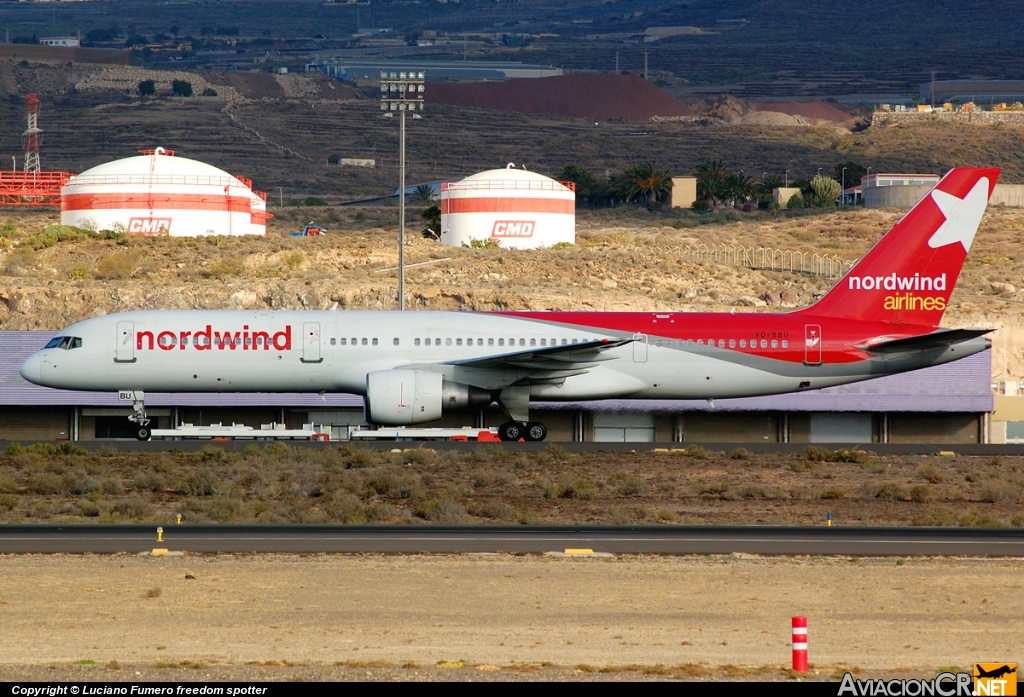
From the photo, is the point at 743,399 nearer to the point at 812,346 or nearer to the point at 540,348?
the point at 812,346

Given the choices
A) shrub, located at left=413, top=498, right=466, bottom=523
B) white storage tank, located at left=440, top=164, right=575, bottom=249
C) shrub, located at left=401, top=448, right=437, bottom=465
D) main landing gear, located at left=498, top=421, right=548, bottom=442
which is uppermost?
white storage tank, located at left=440, top=164, right=575, bottom=249

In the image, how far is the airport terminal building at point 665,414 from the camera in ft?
155

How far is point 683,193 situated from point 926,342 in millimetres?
94312

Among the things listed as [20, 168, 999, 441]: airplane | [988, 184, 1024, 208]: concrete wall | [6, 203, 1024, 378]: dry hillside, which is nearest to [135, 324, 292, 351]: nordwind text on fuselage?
[20, 168, 999, 441]: airplane

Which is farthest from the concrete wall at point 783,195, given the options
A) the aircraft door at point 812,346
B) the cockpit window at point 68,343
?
the cockpit window at point 68,343

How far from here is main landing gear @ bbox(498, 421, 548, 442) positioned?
41.3 m

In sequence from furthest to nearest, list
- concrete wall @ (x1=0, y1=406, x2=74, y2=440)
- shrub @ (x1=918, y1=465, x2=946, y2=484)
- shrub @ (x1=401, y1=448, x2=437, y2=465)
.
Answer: concrete wall @ (x1=0, y1=406, x2=74, y2=440)
shrub @ (x1=401, y1=448, x2=437, y2=465)
shrub @ (x1=918, y1=465, x2=946, y2=484)

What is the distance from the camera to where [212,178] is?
89.9 metres

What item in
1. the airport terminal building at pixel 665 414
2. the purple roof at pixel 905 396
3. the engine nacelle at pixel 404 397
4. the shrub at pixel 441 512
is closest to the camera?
the shrub at pixel 441 512

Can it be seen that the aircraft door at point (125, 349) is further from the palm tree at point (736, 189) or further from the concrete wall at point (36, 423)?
the palm tree at point (736, 189)

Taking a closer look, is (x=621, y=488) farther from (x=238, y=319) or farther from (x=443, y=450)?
(x=238, y=319)

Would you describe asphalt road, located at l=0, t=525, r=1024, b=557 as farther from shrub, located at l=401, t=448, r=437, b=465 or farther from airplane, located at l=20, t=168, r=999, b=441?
airplane, located at l=20, t=168, r=999, b=441

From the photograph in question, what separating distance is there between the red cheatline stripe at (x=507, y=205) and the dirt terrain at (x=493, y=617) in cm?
6576

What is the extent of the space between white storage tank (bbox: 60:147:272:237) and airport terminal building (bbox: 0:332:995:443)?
4012cm
